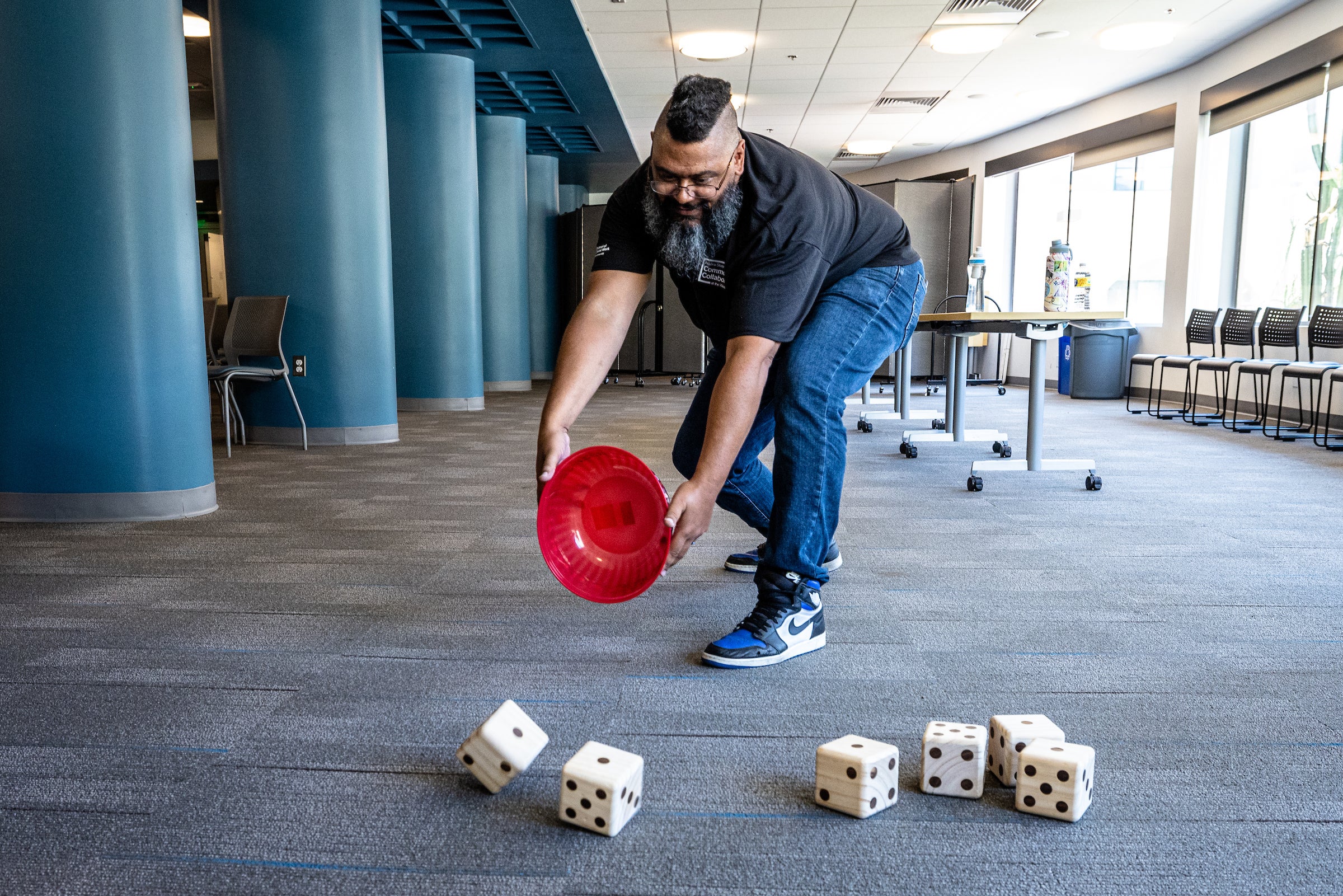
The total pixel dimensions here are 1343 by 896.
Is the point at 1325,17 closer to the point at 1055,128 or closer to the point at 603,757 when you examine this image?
the point at 1055,128

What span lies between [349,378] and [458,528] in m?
2.62

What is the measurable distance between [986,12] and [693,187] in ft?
21.5

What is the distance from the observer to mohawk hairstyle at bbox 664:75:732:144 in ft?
5.29

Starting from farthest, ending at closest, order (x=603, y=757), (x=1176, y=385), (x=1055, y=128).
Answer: (x=1055, y=128) → (x=1176, y=385) → (x=603, y=757)

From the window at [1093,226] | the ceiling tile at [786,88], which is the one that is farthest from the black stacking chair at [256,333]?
the window at [1093,226]

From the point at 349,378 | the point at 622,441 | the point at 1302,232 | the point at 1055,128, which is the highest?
the point at 1055,128

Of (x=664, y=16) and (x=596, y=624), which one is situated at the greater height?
(x=664, y=16)

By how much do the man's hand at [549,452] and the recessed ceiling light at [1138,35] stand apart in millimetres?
7569

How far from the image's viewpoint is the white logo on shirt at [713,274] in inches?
73.7

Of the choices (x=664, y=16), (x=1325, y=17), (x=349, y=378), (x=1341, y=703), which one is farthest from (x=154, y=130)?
(x=1325, y=17)

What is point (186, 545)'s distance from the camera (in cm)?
305

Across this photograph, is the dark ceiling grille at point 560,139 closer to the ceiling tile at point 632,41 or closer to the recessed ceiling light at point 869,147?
the ceiling tile at point 632,41

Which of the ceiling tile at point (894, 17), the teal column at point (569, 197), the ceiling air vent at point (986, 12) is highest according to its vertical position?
the ceiling air vent at point (986, 12)

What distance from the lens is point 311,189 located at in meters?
5.31
